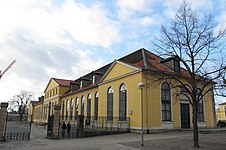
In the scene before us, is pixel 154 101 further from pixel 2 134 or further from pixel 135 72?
pixel 2 134

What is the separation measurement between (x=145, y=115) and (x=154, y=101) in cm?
198

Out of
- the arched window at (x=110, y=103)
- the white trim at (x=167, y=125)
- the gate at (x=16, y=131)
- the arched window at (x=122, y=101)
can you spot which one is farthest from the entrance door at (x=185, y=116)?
the gate at (x=16, y=131)

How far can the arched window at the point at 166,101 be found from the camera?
76.3ft

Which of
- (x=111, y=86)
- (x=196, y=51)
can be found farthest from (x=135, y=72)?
(x=196, y=51)

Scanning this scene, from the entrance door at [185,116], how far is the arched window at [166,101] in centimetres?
201

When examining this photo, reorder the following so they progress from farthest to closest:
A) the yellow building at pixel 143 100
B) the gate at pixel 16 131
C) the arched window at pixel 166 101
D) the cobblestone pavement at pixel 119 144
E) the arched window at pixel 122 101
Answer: the arched window at pixel 122 101, the arched window at pixel 166 101, the yellow building at pixel 143 100, the gate at pixel 16 131, the cobblestone pavement at pixel 119 144

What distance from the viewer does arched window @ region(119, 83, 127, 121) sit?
82.0 ft

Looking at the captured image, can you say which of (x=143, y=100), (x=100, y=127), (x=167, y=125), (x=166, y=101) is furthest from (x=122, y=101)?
(x=167, y=125)

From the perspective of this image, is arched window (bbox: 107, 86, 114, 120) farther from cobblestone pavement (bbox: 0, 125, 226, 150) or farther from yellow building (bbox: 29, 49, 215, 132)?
cobblestone pavement (bbox: 0, 125, 226, 150)

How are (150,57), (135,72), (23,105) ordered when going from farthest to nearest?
(23,105) → (150,57) → (135,72)

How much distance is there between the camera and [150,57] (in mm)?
Result: 27297

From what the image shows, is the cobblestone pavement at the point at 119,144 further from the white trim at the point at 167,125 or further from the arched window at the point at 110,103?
the arched window at the point at 110,103

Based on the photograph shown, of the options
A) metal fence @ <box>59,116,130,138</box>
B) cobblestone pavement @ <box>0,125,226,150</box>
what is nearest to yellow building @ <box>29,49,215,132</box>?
metal fence @ <box>59,116,130,138</box>

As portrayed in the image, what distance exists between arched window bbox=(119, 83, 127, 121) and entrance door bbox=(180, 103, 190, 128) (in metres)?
6.36
